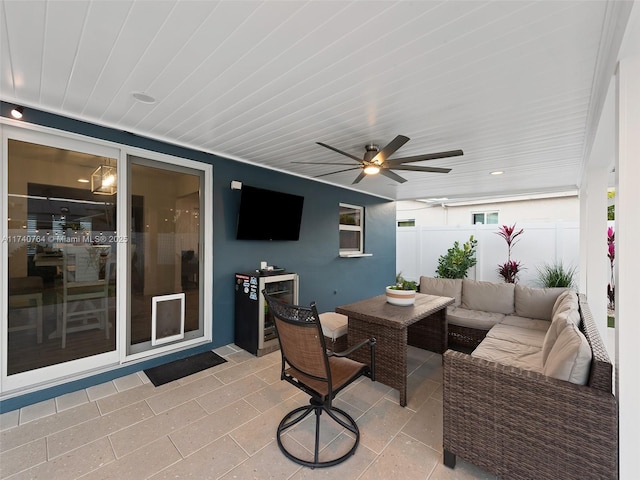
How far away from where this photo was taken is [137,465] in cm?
182

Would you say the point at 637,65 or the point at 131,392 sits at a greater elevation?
the point at 637,65

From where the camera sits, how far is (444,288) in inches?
171

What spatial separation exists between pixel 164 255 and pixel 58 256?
0.91 m

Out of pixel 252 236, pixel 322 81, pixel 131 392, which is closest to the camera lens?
pixel 322 81

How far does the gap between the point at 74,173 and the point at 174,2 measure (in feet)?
7.32

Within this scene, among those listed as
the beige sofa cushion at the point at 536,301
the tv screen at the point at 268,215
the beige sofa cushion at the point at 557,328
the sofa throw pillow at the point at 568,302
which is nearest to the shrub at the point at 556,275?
the beige sofa cushion at the point at 536,301

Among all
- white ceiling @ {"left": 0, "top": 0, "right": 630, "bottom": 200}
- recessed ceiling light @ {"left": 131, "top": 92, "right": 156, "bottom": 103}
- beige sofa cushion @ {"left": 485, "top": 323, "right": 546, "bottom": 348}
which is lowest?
beige sofa cushion @ {"left": 485, "top": 323, "right": 546, "bottom": 348}

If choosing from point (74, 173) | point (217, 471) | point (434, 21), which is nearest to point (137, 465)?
point (217, 471)

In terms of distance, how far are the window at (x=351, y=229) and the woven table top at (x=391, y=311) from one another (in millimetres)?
2573

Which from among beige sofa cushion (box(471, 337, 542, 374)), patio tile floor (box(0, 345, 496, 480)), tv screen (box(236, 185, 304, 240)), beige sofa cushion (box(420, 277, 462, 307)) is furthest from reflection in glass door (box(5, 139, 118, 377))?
beige sofa cushion (box(420, 277, 462, 307))

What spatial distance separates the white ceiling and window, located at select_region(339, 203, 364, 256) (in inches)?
109

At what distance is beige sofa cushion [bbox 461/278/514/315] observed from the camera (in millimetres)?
3885

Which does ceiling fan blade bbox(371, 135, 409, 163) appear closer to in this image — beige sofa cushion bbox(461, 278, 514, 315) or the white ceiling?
the white ceiling

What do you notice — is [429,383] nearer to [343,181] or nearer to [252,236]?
[252,236]
